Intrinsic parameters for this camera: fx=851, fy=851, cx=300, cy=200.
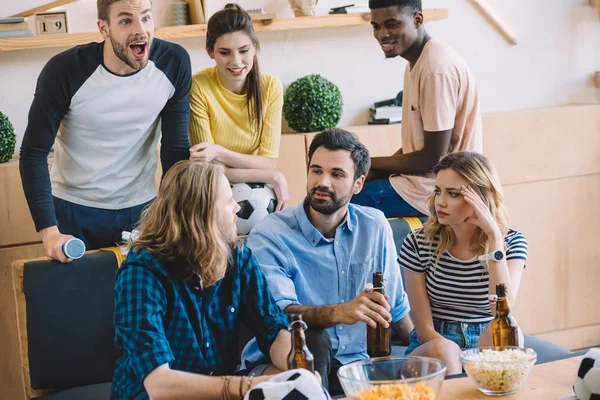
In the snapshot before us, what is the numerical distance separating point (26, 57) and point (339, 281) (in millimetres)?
1968

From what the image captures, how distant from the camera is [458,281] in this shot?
2.67m

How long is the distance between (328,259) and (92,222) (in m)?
0.85

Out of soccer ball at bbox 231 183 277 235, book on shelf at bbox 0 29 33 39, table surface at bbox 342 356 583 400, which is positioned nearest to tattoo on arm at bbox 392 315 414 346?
soccer ball at bbox 231 183 277 235

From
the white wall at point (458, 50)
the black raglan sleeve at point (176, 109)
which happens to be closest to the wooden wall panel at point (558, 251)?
the white wall at point (458, 50)

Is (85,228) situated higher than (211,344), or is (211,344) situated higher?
(85,228)

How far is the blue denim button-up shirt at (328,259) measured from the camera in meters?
2.65

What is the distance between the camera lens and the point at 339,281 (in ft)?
8.86

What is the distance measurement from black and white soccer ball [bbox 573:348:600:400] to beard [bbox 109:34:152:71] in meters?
A: 1.70

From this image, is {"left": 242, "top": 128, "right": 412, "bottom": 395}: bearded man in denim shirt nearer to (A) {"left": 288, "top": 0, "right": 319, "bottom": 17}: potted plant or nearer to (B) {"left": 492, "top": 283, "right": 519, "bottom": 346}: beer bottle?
(B) {"left": 492, "top": 283, "right": 519, "bottom": 346}: beer bottle

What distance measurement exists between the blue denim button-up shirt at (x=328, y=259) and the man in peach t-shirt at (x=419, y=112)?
449 millimetres

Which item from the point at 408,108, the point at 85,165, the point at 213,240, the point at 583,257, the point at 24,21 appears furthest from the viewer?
the point at 583,257

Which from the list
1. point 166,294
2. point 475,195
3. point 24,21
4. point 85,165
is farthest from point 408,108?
point 24,21

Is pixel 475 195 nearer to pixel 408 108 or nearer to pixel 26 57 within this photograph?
pixel 408 108

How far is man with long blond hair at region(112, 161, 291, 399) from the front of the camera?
200cm
